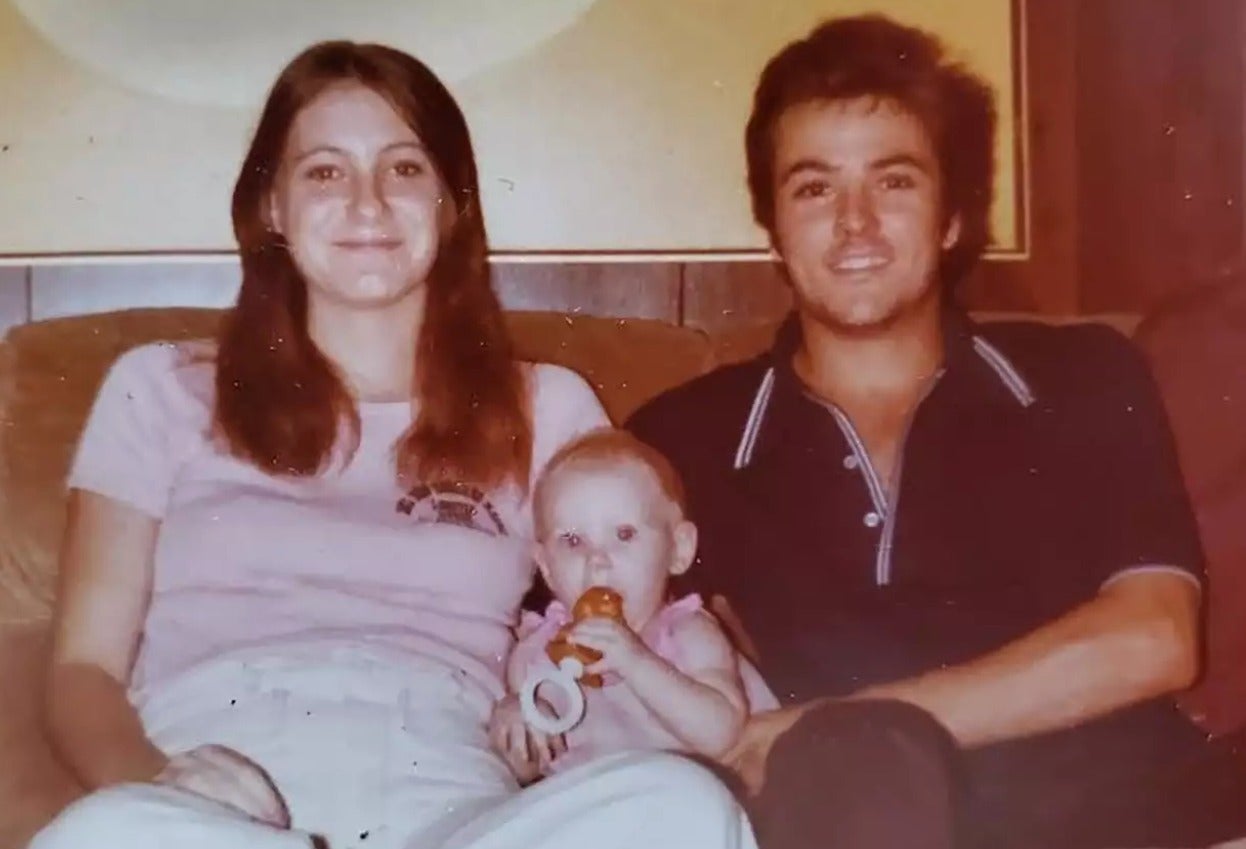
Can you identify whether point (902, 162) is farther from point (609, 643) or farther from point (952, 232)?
point (609, 643)

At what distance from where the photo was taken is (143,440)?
1.06 metres

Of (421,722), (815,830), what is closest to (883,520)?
(815,830)

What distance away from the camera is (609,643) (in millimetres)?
987

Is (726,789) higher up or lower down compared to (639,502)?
lower down

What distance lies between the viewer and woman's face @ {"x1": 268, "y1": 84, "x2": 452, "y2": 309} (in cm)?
105

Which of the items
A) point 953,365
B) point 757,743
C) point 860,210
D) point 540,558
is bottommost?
point 757,743

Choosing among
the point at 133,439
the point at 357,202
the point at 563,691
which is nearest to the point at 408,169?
the point at 357,202

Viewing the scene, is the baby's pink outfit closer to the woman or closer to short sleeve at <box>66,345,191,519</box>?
the woman

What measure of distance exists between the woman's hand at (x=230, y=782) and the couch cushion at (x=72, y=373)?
0.20 meters

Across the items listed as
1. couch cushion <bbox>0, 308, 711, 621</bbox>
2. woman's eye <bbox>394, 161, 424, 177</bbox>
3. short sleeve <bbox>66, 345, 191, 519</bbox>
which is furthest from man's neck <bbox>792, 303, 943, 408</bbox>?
short sleeve <bbox>66, 345, 191, 519</bbox>

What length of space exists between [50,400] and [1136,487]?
2.55 feet

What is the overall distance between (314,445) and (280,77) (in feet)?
0.88

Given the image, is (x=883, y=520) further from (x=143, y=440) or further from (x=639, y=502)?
(x=143, y=440)

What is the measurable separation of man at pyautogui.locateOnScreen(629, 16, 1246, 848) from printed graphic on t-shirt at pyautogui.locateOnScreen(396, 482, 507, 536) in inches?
5.2
